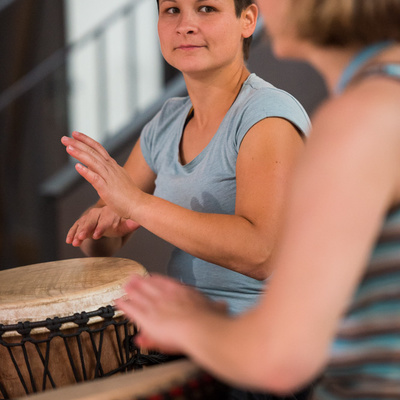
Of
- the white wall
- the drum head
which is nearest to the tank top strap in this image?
the drum head

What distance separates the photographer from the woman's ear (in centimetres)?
148

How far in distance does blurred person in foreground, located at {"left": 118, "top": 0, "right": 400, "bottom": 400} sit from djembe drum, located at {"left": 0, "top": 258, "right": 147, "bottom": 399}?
49cm

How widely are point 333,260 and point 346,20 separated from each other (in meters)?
0.27

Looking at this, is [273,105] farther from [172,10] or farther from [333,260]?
[333,260]

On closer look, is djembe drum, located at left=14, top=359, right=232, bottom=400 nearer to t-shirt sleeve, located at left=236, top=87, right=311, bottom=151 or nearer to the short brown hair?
the short brown hair

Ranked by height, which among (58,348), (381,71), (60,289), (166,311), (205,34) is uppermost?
(205,34)

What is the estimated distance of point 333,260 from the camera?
578 millimetres

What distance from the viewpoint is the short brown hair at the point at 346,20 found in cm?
66

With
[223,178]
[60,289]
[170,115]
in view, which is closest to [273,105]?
[223,178]

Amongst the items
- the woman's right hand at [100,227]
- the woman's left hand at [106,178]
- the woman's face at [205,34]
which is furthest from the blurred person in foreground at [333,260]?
the woman's right hand at [100,227]

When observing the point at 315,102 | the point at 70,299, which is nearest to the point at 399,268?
the point at 70,299

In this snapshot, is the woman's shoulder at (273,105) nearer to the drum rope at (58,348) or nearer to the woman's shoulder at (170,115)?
the woman's shoulder at (170,115)

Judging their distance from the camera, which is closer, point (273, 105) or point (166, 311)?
point (166, 311)

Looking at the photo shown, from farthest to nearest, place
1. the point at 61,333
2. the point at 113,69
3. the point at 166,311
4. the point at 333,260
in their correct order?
1. the point at 113,69
2. the point at 61,333
3. the point at 166,311
4. the point at 333,260
